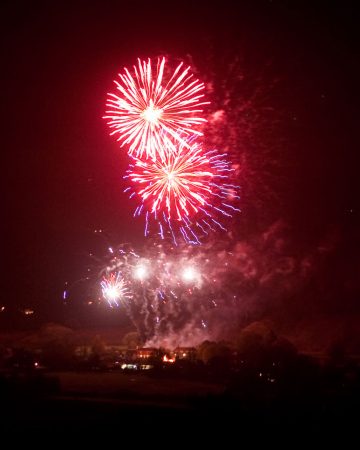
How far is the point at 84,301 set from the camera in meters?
57.0

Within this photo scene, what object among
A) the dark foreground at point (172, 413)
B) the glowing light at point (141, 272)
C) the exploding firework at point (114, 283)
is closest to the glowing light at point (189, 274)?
the glowing light at point (141, 272)

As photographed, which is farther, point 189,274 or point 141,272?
point 189,274

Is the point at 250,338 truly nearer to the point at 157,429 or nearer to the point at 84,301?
the point at 157,429

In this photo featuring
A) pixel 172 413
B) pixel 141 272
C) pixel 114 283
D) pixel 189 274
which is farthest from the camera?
pixel 189 274

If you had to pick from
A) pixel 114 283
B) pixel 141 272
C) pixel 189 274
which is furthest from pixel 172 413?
pixel 189 274

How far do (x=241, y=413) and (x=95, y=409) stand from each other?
17.2 feet

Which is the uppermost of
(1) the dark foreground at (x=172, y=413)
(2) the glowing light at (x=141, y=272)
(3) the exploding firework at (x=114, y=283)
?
(2) the glowing light at (x=141, y=272)

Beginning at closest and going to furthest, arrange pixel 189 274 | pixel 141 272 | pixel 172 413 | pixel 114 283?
pixel 172 413 → pixel 141 272 → pixel 114 283 → pixel 189 274

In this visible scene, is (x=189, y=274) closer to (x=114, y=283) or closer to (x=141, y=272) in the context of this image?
(x=141, y=272)

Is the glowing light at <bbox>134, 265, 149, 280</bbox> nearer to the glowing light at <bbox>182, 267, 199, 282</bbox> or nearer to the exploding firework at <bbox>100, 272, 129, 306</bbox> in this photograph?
the exploding firework at <bbox>100, 272, 129, 306</bbox>

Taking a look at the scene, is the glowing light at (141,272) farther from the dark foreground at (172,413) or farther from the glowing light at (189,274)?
the dark foreground at (172,413)

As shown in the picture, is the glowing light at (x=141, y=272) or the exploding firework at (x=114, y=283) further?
the exploding firework at (x=114, y=283)

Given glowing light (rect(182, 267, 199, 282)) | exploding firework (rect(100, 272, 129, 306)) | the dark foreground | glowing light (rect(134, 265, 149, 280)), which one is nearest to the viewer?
the dark foreground

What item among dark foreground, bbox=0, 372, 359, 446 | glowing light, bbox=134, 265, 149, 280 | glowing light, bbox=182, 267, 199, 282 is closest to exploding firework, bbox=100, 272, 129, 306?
glowing light, bbox=134, 265, 149, 280
